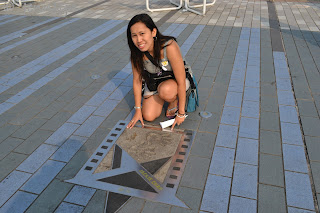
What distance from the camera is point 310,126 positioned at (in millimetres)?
3646

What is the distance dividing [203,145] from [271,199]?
3.36ft

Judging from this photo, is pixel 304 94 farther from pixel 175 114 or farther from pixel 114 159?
pixel 114 159

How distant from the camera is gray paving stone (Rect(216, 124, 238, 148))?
340cm

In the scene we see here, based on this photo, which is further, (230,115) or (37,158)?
(230,115)

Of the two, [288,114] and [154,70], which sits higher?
[154,70]

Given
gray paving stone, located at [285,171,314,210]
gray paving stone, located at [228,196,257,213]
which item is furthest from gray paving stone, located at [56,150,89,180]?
gray paving stone, located at [285,171,314,210]

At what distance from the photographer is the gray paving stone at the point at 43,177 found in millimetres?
2873

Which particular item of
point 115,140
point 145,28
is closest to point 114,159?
point 115,140

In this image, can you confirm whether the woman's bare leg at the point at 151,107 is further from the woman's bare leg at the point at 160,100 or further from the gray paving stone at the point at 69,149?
the gray paving stone at the point at 69,149

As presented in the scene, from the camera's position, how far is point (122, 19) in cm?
938

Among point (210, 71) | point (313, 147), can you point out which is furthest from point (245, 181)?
point (210, 71)

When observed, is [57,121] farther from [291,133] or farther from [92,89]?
[291,133]

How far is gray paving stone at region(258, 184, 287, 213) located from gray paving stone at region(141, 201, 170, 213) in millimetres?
880

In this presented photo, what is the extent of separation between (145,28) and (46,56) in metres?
4.30
